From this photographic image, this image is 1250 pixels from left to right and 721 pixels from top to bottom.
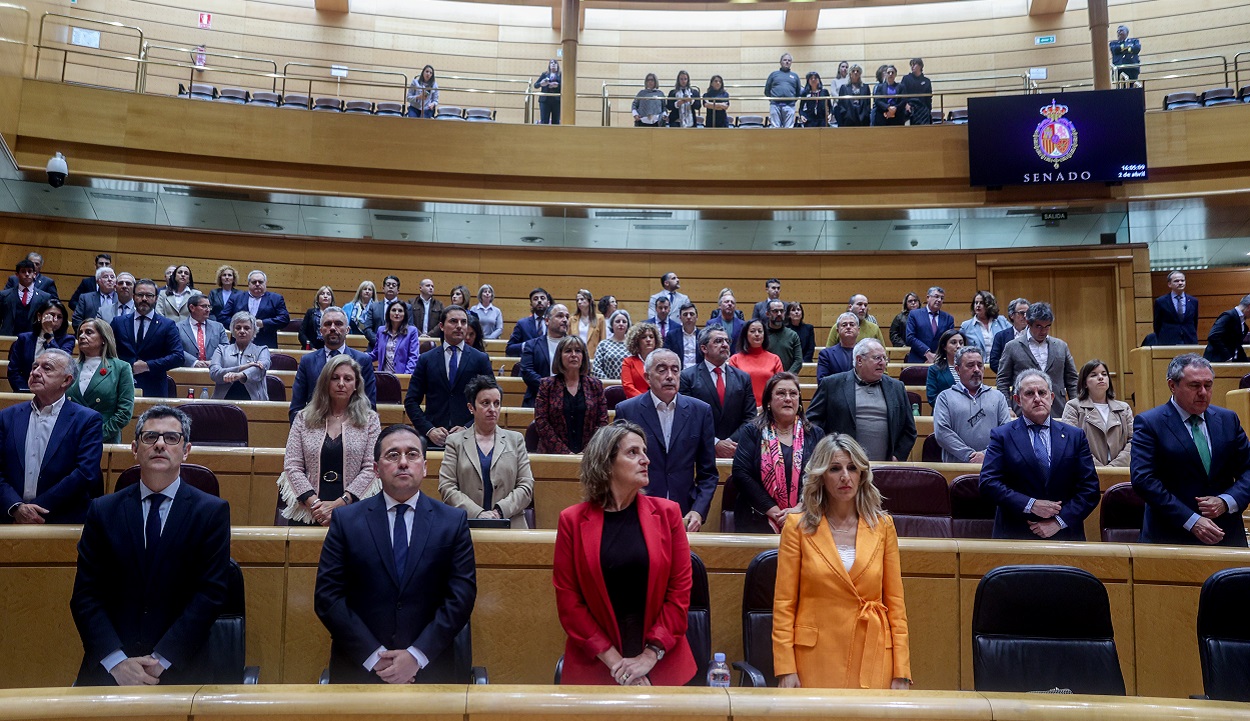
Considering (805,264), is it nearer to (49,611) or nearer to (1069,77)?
(1069,77)

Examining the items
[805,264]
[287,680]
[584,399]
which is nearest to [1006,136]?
[805,264]

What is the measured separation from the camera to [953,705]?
6.26 ft

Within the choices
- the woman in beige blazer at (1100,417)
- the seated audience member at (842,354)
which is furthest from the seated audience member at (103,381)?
the woman in beige blazer at (1100,417)

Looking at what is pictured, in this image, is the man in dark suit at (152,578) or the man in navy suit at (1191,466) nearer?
the man in dark suit at (152,578)

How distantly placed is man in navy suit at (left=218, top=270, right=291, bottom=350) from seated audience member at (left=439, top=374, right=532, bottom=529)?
421cm

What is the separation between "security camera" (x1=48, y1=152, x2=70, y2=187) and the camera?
873cm

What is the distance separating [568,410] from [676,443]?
2.86 feet

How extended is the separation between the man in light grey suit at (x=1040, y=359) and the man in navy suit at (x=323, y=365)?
11.9ft

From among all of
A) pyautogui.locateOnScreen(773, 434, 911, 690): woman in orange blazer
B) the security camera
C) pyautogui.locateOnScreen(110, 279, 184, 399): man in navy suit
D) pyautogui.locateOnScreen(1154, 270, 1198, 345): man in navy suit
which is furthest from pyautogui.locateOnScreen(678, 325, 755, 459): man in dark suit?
the security camera

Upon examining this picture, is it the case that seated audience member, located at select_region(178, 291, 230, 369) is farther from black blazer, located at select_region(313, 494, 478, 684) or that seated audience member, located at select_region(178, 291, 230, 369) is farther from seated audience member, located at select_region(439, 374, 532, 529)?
black blazer, located at select_region(313, 494, 478, 684)

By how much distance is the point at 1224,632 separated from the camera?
2580 millimetres

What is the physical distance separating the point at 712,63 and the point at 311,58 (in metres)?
5.76

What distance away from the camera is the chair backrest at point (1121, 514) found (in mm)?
3738

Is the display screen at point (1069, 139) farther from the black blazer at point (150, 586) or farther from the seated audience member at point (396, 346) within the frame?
the black blazer at point (150, 586)
